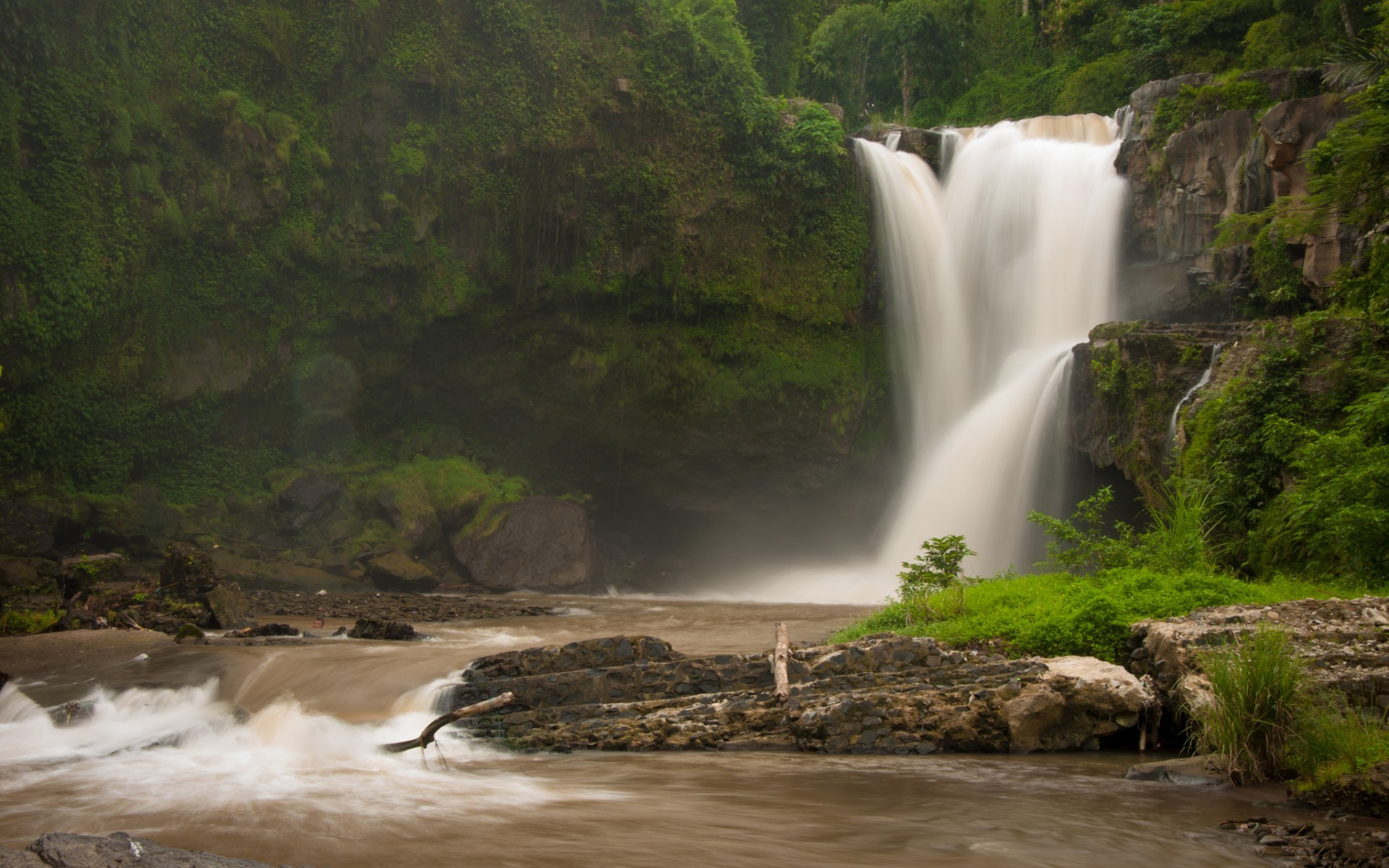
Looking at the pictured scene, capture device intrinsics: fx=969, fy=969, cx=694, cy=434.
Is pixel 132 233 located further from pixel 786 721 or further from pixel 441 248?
pixel 786 721

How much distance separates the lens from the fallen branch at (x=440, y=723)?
24.8 ft

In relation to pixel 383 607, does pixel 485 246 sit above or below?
above

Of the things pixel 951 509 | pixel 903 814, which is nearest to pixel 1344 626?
pixel 903 814

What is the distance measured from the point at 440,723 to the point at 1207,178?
1799 centimetres

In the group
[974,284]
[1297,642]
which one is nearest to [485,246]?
[974,284]

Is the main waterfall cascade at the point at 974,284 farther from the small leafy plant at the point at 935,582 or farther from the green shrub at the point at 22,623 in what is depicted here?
the green shrub at the point at 22,623

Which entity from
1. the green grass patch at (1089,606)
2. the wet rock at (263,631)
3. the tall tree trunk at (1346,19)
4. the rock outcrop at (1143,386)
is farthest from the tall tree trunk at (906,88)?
the wet rock at (263,631)

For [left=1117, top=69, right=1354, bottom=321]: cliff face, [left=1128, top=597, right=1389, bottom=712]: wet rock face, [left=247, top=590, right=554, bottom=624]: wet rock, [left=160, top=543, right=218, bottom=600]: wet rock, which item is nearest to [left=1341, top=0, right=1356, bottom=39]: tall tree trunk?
[left=1117, top=69, right=1354, bottom=321]: cliff face

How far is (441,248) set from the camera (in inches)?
Answer: 876

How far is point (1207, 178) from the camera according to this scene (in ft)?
61.9

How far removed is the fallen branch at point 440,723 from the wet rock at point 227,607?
5642 mm

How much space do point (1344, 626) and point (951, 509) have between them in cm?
1216

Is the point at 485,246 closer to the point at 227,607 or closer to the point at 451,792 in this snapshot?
the point at 227,607

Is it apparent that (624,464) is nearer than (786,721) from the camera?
No
